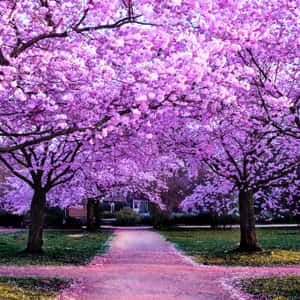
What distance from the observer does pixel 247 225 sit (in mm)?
16797

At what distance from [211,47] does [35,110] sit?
14.1 ft

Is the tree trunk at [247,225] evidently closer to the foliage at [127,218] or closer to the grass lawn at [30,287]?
the grass lawn at [30,287]

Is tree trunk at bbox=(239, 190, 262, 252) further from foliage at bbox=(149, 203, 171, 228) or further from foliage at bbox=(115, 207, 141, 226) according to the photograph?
foliage at bbox=(115, 207, 141, 226)

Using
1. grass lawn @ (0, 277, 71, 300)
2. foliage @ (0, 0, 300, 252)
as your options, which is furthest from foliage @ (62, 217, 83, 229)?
grass lawn @ (0, 277, 71, 300)

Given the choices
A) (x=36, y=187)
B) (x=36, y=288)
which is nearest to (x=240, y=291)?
(x=36, y=288)

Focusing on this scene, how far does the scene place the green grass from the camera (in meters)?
8.14

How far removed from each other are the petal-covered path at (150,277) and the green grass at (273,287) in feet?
1.24

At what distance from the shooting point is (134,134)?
10555mm

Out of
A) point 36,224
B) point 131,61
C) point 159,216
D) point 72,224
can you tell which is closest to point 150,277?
point 131,61

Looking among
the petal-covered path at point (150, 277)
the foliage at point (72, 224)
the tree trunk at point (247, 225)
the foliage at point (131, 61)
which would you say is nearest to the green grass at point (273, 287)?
the petal-covered path at point (150, 277)

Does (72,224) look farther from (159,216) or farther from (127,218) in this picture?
(159,216)

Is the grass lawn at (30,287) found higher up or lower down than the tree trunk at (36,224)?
lower down

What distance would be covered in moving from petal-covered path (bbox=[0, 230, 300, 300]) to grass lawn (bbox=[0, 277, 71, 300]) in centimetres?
32

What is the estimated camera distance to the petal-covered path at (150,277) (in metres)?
8.38
